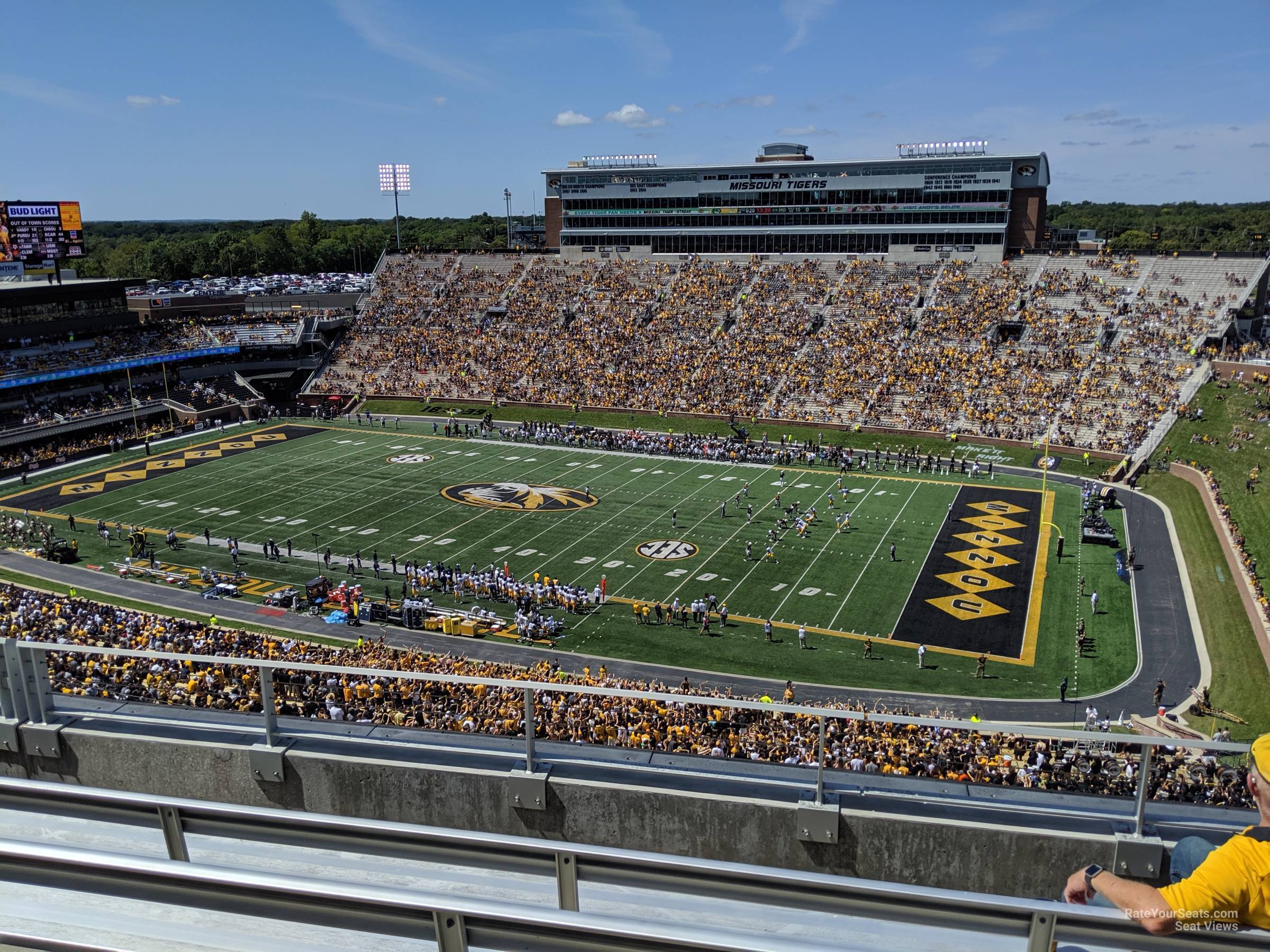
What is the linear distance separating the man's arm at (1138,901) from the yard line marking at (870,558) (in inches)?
1044

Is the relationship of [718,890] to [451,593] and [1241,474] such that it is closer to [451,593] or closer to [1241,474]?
[451,593]

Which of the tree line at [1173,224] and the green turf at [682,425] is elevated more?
the tree line at [1173,224]

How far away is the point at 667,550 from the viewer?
118 ft

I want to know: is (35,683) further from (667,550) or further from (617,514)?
(617,514)

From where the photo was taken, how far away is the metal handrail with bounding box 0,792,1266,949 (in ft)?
9.54

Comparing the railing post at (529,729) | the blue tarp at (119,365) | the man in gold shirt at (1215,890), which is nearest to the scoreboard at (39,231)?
the blue tarp at (119,365)

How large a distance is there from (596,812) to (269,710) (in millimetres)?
2461

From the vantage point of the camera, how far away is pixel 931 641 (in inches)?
1108

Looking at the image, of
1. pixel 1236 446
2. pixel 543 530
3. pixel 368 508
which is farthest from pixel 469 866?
pixel 1236 446

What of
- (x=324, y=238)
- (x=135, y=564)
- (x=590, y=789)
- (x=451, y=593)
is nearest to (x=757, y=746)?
(x=590, y=789)

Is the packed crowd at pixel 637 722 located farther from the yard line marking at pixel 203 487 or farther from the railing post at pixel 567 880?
the yard line marking at pixel 203 487

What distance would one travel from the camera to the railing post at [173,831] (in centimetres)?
377

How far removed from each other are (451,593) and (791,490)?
60.2ft

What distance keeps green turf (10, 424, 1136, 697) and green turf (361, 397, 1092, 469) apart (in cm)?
459
